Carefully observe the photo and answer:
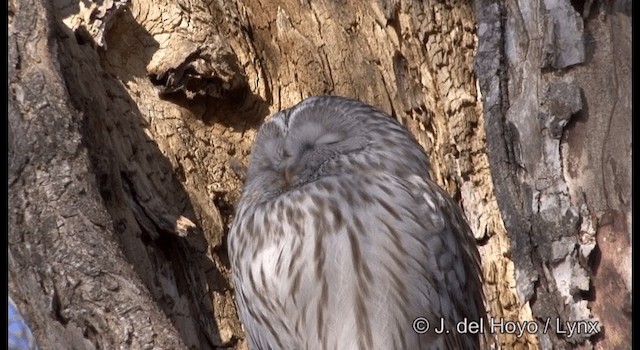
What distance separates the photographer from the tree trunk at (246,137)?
2924 mm

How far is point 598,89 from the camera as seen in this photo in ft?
9.64

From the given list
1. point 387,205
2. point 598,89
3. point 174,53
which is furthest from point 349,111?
point 598,89

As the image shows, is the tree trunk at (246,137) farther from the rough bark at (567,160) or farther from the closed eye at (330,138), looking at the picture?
the closed eye at (330,138)

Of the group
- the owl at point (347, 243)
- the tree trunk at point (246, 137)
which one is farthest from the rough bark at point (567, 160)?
the owl at point (347, 243)

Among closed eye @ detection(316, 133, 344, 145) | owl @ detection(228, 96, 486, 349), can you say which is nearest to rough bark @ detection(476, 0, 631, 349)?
owl @ detection(228, 96, 486, 349)

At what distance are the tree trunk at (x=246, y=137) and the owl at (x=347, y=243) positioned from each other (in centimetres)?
24

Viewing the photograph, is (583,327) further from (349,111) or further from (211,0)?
(211,0)

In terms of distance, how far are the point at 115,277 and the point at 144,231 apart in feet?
1.56

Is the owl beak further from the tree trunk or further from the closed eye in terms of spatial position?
the tree trunk

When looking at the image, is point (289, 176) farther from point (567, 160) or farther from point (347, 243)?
point (567, 160)

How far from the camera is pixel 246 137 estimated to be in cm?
420

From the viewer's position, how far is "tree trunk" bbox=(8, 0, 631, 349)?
2924 millimetres

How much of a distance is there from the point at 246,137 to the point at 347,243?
0.95 metres

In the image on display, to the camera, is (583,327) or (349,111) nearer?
(583,327)
